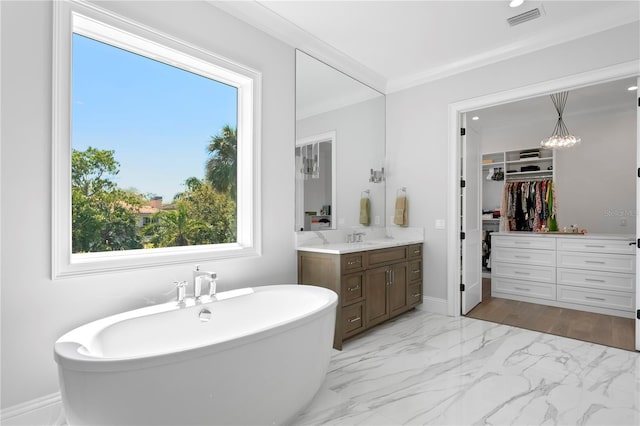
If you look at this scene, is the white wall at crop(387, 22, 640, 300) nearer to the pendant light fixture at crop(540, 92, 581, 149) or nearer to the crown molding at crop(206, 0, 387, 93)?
the crown molding at crop(206, 0, 387, 93)

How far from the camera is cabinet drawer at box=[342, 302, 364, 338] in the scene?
9.32ft

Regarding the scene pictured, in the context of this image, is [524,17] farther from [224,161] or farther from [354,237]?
[224,161]

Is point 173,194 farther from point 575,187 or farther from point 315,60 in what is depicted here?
point 575,187

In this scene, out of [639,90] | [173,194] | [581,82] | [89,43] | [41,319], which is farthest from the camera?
[581,82]

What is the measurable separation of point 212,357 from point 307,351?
0.57 m

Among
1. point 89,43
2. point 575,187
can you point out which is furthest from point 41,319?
point 575,187

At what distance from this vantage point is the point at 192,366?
4.45ft

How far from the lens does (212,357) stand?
1.40 meters

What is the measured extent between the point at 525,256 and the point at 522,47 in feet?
8.27

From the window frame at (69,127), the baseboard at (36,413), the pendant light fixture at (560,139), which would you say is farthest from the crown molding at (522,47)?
the baseboard at (36,413)

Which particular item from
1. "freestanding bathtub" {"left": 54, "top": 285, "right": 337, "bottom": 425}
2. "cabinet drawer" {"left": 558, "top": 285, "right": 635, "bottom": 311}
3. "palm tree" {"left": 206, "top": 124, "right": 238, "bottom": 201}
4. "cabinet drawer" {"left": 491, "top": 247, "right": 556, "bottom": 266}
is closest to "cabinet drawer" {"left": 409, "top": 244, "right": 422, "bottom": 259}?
"cabinet drawer" {"left": 491, "top": 247, "right": 556, "bottom": 266}

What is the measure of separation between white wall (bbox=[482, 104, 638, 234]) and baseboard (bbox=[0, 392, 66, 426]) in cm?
636

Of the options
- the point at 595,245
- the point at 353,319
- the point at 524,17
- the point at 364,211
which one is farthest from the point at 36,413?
the point at 595,245

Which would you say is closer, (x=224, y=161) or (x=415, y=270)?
(x=224, y=161)
